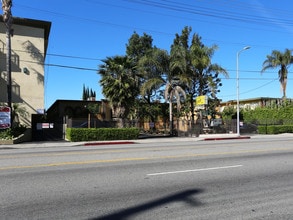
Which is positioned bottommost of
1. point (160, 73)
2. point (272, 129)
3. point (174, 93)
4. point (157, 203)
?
point (157, 203)

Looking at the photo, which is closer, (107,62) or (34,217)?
(34,217)

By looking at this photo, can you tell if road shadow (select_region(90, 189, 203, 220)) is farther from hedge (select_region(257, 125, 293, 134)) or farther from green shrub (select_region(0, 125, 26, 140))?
hedge (select_region(257, 125, 293, 134))

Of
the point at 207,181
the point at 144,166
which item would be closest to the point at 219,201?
the point at 207,181

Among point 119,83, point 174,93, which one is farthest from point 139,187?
point 174,93

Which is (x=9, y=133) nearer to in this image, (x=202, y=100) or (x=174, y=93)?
(x=174, y=93)

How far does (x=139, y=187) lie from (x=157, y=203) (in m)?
1.34

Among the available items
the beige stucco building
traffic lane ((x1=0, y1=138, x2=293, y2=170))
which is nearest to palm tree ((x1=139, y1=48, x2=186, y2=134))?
the beige stucco building

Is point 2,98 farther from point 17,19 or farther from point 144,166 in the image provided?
point 144,166

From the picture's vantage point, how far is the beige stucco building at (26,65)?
29.6 metres

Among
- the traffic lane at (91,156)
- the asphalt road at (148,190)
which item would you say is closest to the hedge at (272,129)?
the traffic lane at (91,156)

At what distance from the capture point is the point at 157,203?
Answer: 5902 mm

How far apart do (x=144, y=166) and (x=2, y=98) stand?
2325 centimetres

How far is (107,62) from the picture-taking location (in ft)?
97.8

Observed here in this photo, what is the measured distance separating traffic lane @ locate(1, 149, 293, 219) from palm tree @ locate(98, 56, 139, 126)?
60.0 feet
